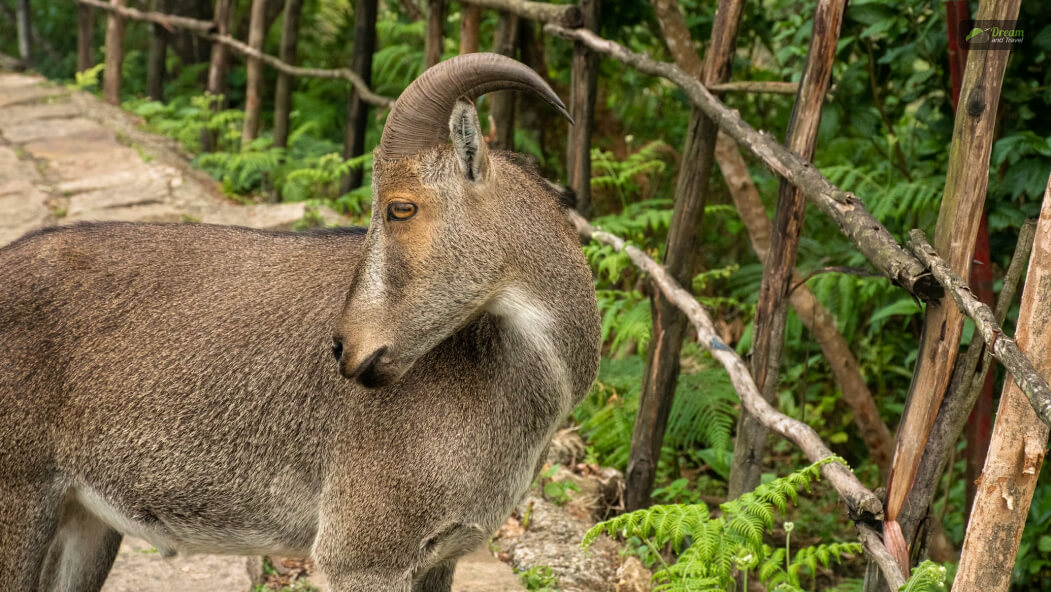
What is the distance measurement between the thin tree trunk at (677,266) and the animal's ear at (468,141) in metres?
1.86

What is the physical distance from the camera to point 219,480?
362 centimetres

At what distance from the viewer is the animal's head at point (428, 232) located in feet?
10.4

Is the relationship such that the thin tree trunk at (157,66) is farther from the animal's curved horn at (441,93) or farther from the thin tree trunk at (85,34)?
the animal's curved horn at (441,93)

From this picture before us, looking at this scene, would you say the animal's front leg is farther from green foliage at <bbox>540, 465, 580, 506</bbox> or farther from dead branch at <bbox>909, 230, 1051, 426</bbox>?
green foliage at <bbox>540, 465, 580, 506</bbox>

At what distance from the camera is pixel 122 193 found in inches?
339

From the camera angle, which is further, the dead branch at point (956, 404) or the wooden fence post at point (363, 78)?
the wooden fence post at point (363, 78)

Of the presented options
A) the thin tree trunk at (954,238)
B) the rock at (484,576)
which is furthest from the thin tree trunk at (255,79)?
the thin tree trunk at (954,238)

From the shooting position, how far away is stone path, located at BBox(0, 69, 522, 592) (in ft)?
15.5

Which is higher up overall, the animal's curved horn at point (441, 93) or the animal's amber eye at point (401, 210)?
the animal's curved horn at point (441, 93)

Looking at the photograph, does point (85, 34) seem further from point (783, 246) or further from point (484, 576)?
point (783, 246)

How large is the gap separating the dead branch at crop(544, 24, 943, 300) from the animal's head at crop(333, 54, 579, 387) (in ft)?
3.47

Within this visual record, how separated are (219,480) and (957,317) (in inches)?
98.0

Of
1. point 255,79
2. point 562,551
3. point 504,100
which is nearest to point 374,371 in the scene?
point 562,551

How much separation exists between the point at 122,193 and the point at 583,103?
4618 mm
